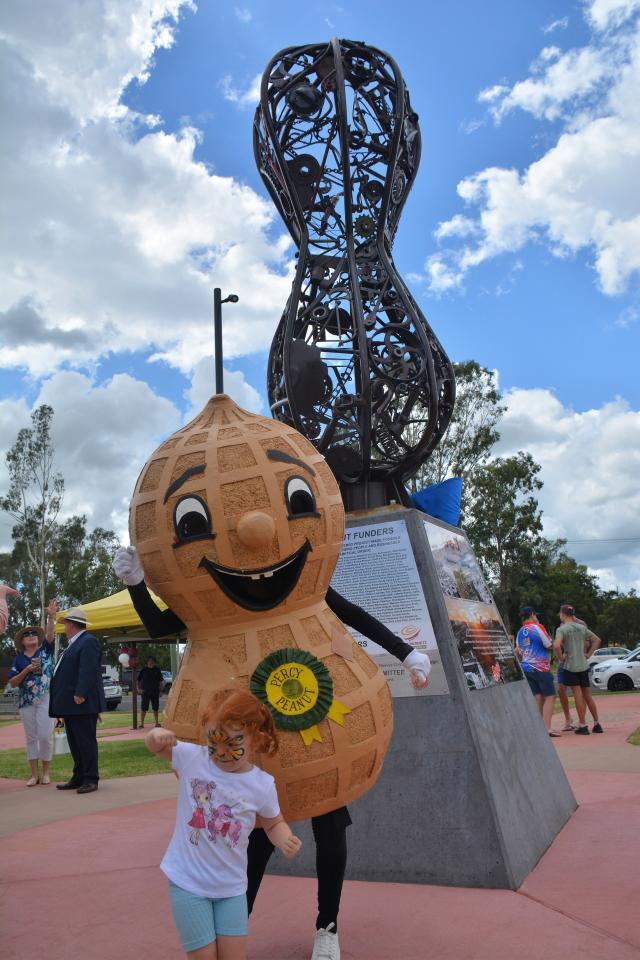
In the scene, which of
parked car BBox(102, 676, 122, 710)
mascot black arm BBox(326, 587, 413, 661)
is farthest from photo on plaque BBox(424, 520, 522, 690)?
parked car BBox(102, 676, 122, 710)

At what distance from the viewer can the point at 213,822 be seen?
236 centimetres

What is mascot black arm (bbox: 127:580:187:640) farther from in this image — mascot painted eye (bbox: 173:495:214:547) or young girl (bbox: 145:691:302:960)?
young girl (bbox: 145:691:302:960)

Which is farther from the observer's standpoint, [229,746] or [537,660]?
[537,660]

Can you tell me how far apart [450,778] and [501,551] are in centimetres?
2509

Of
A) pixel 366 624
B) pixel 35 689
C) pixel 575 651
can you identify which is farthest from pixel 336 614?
pixel 575 651

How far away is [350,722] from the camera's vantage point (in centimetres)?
279

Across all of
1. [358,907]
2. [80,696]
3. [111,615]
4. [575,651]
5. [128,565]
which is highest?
[111,615]

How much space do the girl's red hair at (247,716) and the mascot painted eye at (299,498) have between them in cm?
70

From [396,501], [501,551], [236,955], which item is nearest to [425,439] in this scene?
[396,501]

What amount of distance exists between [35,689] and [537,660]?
5368mm

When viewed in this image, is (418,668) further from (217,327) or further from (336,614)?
(217,327)

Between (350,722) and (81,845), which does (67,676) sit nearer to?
(81,845)

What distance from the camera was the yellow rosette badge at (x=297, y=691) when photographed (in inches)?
106

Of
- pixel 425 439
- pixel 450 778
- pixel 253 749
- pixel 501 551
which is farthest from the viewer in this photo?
pixel 501 551
